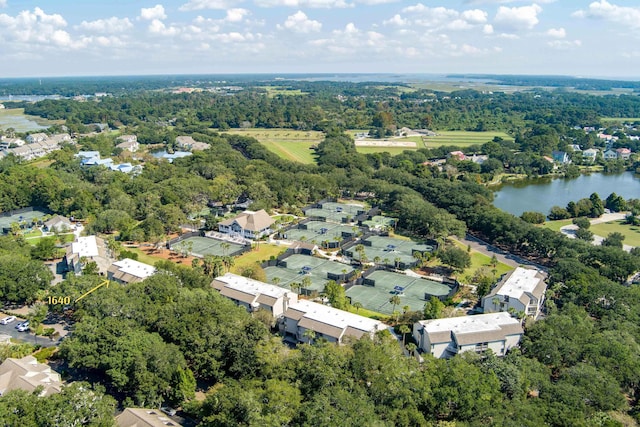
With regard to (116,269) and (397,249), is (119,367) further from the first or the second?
(397,249)

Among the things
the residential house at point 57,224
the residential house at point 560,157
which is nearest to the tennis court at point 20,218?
the residential house at point 57,224

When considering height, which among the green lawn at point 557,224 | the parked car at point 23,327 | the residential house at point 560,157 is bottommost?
the parked car at point 23,327

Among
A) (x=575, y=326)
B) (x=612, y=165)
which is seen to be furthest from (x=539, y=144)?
(x=575, y=326)

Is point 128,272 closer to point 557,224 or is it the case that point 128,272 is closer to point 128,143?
point 557,224

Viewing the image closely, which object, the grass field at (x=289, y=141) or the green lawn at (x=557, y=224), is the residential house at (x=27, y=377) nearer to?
the green lawn at (x=557, y=224)

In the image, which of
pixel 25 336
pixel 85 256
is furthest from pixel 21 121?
pixel 25 336

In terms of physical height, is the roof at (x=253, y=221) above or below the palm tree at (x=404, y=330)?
above
